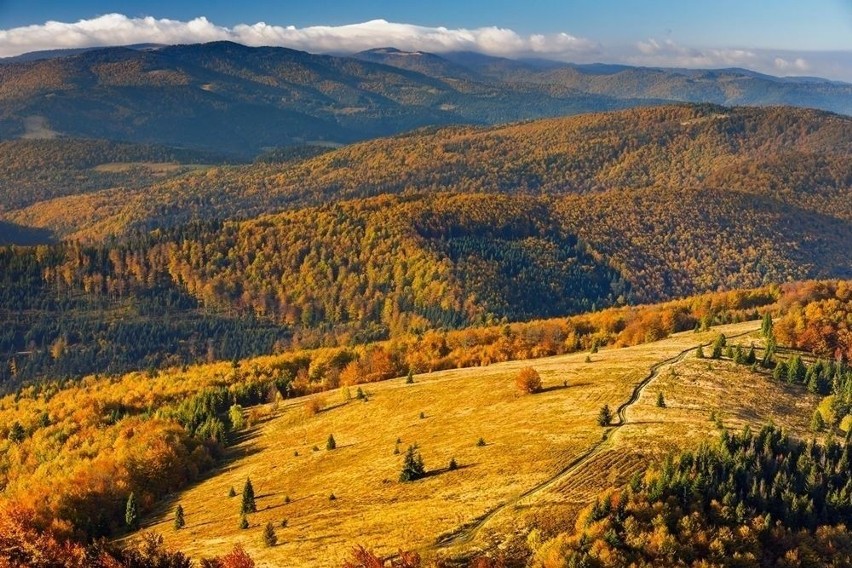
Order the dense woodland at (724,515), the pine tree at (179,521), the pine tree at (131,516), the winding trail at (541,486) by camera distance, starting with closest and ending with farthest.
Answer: the dense woodland at (724,515) < the winding trail at (541,486) < the pine tree at (179,521) < the pine tree at (131,516)

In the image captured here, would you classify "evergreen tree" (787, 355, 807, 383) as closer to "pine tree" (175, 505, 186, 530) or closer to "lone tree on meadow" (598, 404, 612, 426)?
"lone tree on meadow" (598, 404, 612, 426)

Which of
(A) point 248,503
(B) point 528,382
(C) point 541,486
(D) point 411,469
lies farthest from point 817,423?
(A) point 248,503

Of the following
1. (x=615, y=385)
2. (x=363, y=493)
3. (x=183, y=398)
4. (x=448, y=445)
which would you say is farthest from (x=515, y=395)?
(x=183, y=398)

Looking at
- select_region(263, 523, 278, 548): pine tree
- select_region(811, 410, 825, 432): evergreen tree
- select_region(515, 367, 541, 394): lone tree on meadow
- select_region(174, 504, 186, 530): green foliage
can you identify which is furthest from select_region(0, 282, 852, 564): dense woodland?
select_region(515, 367, 541, 394): lone tree on meadow

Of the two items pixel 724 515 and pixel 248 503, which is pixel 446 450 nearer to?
pixel 248 503

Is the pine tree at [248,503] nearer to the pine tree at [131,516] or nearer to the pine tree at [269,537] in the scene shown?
the pine tree at [269,537]

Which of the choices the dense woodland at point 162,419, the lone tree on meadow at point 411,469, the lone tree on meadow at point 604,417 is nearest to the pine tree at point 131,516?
the dense woodland at point 162,419
